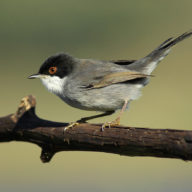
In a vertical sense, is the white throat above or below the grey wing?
below

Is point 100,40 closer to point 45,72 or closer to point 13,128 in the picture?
point 45,72

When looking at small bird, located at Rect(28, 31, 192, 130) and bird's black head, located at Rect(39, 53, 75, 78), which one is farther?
bird's black head, located at Rect(39, 53, 75, 78)

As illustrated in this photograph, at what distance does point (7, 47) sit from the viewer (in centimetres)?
1566

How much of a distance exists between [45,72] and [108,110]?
0.86m

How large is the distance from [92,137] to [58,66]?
1.67 metres

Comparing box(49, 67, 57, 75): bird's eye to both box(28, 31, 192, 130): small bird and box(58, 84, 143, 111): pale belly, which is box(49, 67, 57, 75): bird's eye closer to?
box(28, 31, 192, 130): small bird

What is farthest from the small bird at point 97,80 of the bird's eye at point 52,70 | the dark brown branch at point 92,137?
the dark brown branch at point 92,137

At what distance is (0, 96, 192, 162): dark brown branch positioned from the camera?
4.09 m

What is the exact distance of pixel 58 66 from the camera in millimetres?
6215

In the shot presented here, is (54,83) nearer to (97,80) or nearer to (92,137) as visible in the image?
(97,80)

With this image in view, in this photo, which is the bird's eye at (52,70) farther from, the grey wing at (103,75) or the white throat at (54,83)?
the grey wing at (103,75)

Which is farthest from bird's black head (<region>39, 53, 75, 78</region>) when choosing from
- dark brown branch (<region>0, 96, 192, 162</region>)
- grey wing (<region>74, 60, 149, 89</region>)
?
dark brown branch (<region>0, 96, 192, 162</region>)

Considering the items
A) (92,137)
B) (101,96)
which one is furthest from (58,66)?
(92,137)
